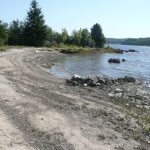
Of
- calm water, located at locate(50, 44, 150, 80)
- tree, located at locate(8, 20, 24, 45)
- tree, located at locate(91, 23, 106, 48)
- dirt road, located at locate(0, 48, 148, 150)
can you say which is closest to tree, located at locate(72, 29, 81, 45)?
tree, located at locate(91, 23, 106, 48)

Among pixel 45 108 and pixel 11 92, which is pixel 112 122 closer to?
pixel 45 108

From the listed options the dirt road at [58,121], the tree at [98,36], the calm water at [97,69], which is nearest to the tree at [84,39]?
the tree at [98,36]

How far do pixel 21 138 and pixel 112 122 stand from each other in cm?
443

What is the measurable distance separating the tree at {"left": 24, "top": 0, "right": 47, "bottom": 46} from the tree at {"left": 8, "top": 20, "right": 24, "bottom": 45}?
287 cm

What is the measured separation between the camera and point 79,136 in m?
A: 12.3

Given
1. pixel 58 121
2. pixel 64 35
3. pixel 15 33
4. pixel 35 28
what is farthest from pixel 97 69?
pixel 64 35

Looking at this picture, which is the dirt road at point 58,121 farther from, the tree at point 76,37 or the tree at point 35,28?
the tree at point 76,37

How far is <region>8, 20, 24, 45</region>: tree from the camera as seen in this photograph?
98000 millimetres

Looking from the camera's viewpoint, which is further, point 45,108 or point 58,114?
point 45,108

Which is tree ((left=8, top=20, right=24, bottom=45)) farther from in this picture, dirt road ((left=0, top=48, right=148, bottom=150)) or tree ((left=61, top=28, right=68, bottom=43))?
dirt road ((left=0, top=48, right=148, bottom=150))

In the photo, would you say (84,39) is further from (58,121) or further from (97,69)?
(58,121)

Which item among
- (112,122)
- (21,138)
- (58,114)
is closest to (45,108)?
(58,114)

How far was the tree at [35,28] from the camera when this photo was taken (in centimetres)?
9451

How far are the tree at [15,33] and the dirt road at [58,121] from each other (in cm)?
7800
